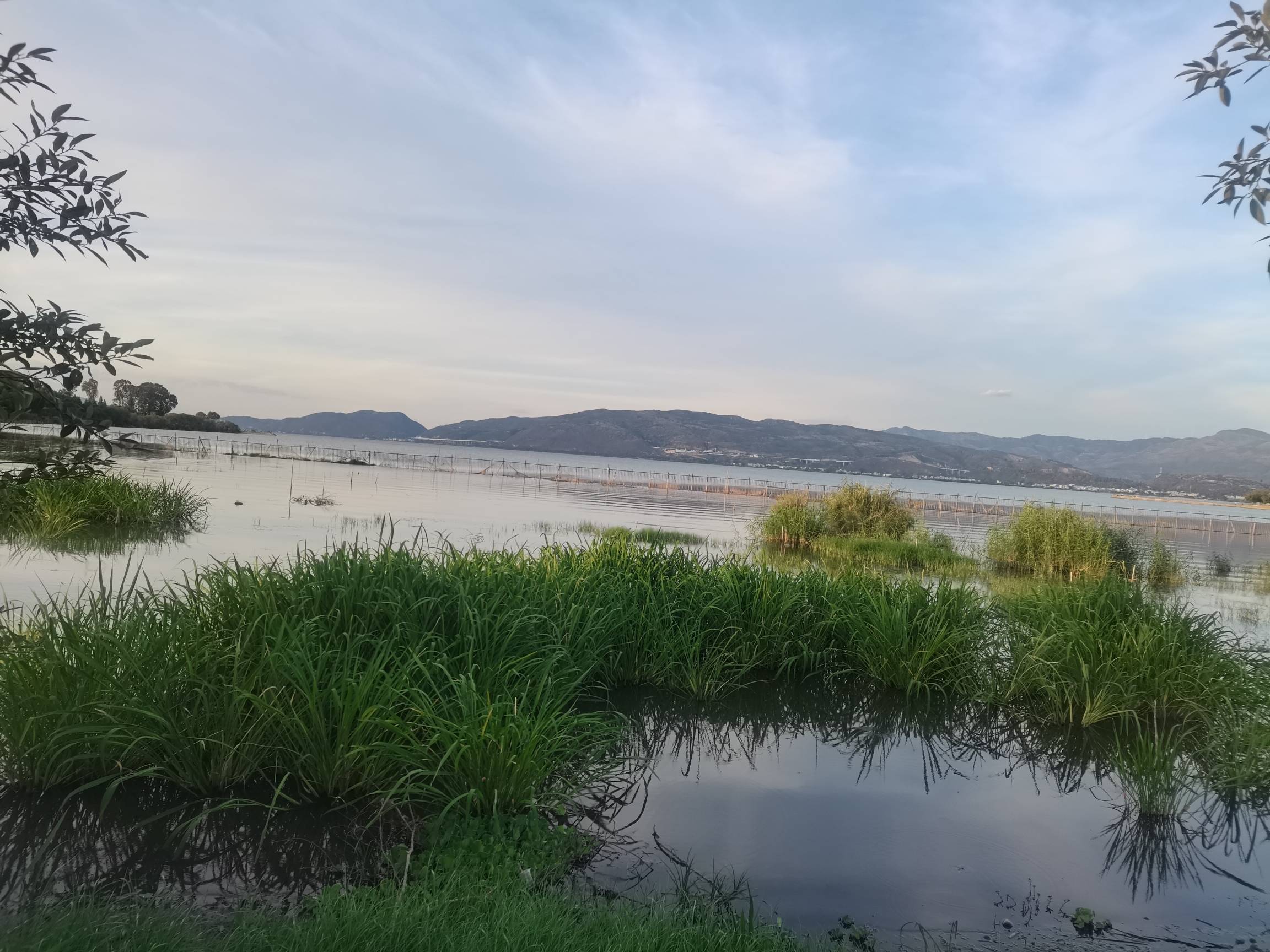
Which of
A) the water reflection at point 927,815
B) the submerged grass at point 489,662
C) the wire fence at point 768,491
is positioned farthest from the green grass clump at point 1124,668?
the wire fence at point 768,491

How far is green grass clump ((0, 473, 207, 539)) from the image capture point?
12484 millimetres

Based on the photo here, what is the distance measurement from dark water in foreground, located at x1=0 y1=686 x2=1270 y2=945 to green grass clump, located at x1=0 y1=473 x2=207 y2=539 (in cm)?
970

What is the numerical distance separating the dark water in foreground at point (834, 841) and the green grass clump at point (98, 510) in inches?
382


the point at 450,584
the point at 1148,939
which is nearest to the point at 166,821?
the point at 450,584

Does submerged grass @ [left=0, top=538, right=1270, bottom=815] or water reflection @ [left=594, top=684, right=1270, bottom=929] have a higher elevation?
submerged grass @ [left=0, top=538, right=1270, bottom=815]

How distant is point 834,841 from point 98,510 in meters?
14.2

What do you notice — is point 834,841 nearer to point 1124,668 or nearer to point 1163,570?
point 1124,668

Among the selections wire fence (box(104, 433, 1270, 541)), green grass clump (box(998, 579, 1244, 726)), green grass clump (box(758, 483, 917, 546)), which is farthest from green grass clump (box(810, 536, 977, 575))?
green grass clump (box(998, 579, 1244, 726))

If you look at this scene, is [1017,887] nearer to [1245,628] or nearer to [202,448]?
[1245,628]

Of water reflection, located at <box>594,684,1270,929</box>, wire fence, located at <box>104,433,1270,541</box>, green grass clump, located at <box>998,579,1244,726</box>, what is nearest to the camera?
water reflection, located at <box>594,684,1270,929</box>

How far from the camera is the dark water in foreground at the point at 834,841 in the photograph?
3609 mm

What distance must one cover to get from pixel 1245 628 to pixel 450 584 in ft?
37.7

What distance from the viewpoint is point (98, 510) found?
1393cm

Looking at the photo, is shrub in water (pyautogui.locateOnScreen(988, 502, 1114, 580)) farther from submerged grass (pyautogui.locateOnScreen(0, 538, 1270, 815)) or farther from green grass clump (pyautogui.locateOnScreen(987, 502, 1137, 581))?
submerged grass (pyautogui.locateOnScreen(0, 538, 1270, 815))
